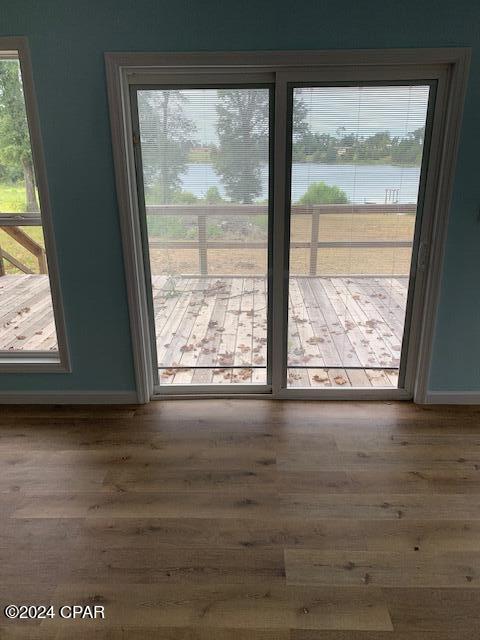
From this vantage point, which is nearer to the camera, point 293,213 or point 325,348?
point 293,213

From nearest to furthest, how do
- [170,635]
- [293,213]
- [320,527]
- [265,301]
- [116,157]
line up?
[170,635]
[320,527]
[116,157]
[293,213]
[265,301]

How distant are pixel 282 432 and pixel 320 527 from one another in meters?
0.73

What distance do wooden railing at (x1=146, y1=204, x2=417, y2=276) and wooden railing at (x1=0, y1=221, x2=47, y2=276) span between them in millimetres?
704

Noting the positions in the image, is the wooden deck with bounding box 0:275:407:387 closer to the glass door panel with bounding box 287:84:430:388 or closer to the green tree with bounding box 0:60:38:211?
the glass door panel with bounding box 287:84:430:388

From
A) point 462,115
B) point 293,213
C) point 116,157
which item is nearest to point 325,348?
point 293,213

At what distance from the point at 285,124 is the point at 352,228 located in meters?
0.72

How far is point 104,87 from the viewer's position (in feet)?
7.66

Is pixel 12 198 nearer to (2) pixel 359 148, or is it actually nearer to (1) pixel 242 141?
(1) pixel 242 141

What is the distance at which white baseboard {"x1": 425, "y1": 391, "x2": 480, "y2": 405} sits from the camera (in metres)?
2.83

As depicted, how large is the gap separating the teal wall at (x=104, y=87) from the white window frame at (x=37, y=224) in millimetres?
40

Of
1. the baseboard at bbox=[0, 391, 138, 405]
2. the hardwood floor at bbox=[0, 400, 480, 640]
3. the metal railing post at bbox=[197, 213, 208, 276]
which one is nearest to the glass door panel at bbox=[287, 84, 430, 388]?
the hardwood floor at bbox=[0, 400, 480, 640]

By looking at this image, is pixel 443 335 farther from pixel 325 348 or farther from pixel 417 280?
pixel 325 348

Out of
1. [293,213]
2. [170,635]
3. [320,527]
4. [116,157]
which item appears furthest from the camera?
[293,213]

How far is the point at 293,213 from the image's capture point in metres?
2.62
